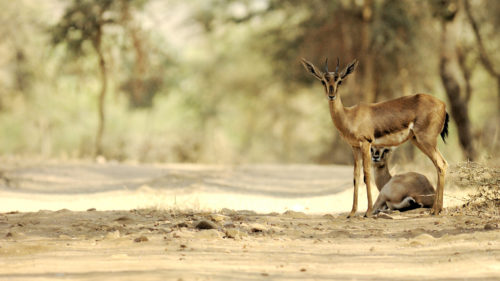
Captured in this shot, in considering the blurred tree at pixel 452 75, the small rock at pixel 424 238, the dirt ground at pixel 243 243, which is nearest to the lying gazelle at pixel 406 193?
the dirt ground at pixel 243 243

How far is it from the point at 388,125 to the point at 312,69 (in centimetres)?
121

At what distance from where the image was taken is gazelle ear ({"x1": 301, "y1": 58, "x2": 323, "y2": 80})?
930 centimetres

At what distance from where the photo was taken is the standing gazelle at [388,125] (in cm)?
Result: 949

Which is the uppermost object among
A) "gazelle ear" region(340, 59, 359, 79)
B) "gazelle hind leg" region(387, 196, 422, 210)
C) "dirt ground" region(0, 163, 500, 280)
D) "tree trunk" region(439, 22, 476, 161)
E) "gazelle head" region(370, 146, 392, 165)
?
"tree trunk" region(439, 22, 476, 161)

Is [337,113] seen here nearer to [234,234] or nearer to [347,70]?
[347,70]

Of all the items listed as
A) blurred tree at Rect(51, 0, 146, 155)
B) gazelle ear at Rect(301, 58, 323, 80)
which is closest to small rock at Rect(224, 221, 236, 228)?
gazelle ear at Rect(301, 58, 323, 80)

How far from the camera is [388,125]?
376 inches

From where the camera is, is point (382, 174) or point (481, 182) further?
point (382, 174)

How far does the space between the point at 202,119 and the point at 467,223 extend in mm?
32234

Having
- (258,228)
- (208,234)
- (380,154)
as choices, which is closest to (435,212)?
(380,154)

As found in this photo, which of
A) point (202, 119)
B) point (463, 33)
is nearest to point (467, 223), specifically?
point (463, 33)

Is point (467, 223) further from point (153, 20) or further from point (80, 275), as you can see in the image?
point (153, 20)

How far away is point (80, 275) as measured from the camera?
5906mm

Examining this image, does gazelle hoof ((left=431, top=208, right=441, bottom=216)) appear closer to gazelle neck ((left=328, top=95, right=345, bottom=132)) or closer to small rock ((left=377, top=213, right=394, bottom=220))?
small rock ((left=377, top=213, right=394, bottom=220))
